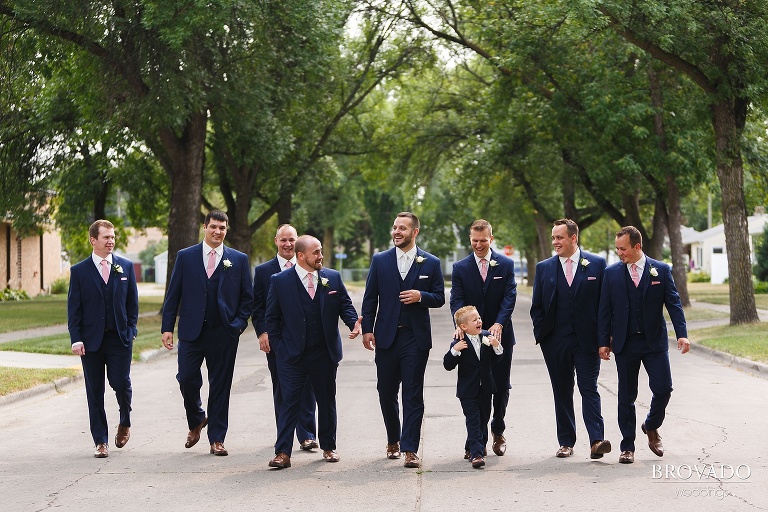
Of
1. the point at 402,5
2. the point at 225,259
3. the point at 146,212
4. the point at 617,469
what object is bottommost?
the point at 617,469

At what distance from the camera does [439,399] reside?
13445 mm

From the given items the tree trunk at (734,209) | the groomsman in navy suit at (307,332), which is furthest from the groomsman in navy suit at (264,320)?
the tree trunk at (734,209)

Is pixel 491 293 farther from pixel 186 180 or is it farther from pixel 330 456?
pixel 186 180

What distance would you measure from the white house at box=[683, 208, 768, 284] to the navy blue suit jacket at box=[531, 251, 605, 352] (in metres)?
52.2

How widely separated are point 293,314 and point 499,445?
6.81 ft

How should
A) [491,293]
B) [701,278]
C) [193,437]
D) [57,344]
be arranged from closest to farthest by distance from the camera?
[491,293], [193,437], [57,344], [701,278]

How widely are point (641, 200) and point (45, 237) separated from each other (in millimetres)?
29814

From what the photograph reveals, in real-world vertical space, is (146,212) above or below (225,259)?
above

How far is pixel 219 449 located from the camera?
31.3 feet

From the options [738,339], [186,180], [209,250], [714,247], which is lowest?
[738,339]

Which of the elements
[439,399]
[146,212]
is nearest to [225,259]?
[439,399]

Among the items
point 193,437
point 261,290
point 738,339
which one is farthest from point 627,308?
point 738,339

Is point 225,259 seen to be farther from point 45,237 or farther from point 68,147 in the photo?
point 45,237

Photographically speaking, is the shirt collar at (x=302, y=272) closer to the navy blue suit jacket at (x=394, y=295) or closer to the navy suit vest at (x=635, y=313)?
the navy blue suit jacket at (x=394, y=295)
